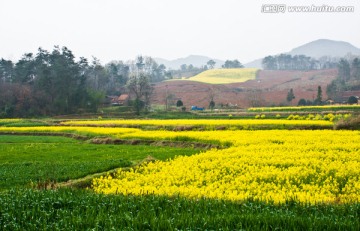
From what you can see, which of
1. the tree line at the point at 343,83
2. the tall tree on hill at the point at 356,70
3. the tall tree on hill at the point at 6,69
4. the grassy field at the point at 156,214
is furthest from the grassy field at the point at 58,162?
the tall tree on hill at the point at 356,70

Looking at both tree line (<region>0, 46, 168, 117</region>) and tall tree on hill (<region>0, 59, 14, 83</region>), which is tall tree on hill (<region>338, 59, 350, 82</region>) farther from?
tall tree on hill (<region>0, 59, 14, 83</region>)

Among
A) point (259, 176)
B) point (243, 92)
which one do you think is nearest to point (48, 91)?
point (243, 92)

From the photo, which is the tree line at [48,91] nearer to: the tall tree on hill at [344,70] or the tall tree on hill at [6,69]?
the tall tree on hill at [6,69]

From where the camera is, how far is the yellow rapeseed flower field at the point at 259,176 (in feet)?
41.2

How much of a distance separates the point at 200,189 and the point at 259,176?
305 centimetres

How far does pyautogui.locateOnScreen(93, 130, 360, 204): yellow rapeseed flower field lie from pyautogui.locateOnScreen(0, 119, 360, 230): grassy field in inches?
1.6

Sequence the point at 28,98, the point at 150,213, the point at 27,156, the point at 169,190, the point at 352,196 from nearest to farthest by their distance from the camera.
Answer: the point at 150,213 → the point at 352,196 → the point at 169,190 → the point at 27,156 → the point at 28,98

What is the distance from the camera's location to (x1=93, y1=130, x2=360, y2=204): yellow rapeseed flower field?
12.6m

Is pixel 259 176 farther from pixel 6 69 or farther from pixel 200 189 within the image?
pixel 6 69

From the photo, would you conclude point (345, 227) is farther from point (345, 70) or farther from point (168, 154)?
point (345, 70)

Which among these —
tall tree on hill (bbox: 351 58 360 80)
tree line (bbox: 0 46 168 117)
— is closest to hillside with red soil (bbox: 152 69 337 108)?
tall tree on hill (bbox: 351 58 360 80)

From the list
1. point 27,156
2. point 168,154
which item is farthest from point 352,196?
point 27,156

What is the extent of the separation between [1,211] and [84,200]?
2.07 m

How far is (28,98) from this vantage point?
80500mm
